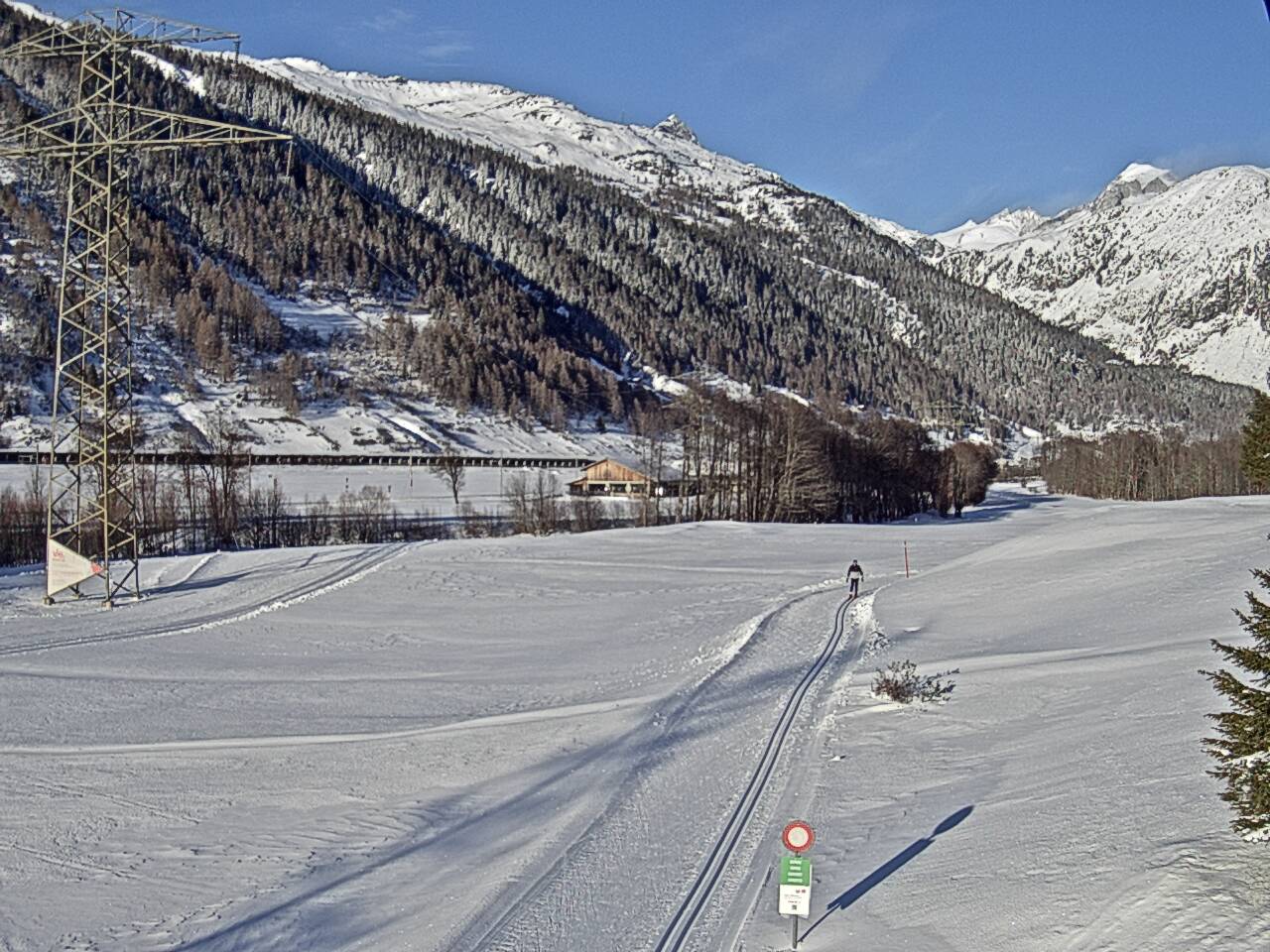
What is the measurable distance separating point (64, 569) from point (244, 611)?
6203 mm

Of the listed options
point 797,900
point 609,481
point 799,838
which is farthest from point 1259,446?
point 609,481

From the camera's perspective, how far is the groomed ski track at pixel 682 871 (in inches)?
402

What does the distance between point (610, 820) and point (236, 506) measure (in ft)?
235

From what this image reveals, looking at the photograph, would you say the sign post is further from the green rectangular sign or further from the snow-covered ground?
the snow-covered ground

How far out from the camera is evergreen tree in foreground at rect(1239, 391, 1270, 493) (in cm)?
812

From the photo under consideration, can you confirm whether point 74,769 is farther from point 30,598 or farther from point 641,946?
point 30,598

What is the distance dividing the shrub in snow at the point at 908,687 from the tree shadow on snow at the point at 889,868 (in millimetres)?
6531

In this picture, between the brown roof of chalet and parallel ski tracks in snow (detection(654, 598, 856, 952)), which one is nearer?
parallel ski tracks in snow (detection(654, 598, 856, 952))

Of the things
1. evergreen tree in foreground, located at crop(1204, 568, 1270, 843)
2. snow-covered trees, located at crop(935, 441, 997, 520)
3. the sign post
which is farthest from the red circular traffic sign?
snow-covered trees, located at crop(935, 441, 997, 520)

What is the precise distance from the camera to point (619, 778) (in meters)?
16.0

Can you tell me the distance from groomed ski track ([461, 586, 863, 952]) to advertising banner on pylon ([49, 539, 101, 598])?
2407 cm

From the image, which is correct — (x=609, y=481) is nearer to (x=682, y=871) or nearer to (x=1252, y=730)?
(x=682, y=871)

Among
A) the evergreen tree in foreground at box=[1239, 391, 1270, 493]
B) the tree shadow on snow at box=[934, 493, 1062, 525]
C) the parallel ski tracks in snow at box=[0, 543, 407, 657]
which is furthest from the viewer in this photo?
the tree shadow on snow at box=[934, 493, 1062, 525]

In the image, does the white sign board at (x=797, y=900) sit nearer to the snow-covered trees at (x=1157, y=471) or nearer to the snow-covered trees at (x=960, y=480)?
the snow-covered trees at (x=960, y=480)
